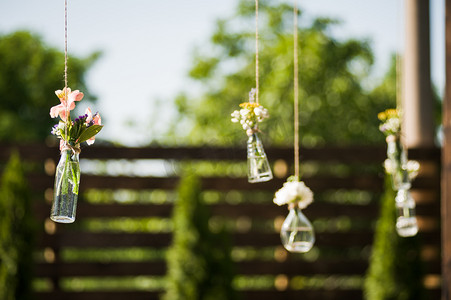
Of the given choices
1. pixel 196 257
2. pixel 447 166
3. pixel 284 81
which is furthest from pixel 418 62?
pixel 447 166

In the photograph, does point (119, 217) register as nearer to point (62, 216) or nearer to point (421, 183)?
point (421, 183)

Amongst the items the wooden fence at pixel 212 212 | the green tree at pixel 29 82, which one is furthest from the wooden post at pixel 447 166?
the green tree at pixel 29 82

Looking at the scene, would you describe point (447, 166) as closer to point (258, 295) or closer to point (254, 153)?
point (254, 153)

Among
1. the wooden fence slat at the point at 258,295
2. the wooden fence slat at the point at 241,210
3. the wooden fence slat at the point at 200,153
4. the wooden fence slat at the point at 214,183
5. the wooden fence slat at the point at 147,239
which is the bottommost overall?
the wooden fence slat at the point at 258,295

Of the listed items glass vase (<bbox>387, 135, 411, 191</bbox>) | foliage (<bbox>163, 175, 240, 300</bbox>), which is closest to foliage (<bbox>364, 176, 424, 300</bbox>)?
foliage (<bbox>163, 175, 240, 300</bbox>)

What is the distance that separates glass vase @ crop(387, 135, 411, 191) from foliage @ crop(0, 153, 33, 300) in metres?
2.99

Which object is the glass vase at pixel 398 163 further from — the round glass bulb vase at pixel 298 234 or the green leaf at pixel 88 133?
the green leaf at pixel 88 133

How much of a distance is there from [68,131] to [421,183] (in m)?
4.48

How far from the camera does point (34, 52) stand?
9.34 metres

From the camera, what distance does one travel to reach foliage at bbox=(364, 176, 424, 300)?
4586mm

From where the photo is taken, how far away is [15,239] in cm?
443

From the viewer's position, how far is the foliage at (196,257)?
14.6 ft

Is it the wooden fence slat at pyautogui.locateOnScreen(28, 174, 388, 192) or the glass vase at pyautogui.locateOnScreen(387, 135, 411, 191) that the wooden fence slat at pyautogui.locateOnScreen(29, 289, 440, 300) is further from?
the glass vase at pyautogui.locateOnScreen(387, 135, 411, 191)

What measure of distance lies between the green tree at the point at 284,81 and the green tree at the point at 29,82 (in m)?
1.99
